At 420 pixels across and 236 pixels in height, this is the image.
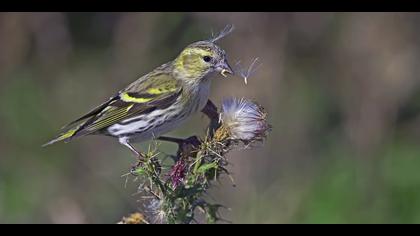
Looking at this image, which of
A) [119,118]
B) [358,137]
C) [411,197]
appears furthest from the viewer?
[358,137]

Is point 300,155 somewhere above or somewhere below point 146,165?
Result: above

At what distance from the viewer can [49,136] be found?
897cm

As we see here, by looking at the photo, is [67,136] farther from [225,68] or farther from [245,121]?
[245,121]

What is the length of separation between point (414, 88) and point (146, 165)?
5.96 metres

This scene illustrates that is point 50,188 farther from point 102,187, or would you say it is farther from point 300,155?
point 300,155

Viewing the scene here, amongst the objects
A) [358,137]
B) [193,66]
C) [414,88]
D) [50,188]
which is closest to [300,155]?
[358,137]

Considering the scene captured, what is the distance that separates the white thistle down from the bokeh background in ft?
9.39

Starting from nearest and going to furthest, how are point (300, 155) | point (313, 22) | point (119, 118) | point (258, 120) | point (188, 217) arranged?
point (188, 217), point (258, 120), point (119, 118), point (300, 155), point (313, 22)

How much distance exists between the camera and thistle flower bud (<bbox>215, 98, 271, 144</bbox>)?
13.5 ft

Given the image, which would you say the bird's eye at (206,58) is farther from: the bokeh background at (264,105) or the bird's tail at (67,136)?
the bokeh background at (264,105)

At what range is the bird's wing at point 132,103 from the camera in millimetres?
5164

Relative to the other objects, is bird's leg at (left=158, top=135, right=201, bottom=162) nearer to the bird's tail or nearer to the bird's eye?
the bird's eye

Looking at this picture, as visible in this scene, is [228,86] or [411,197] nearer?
[411,197]

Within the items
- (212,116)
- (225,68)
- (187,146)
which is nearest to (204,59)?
(225,68)
